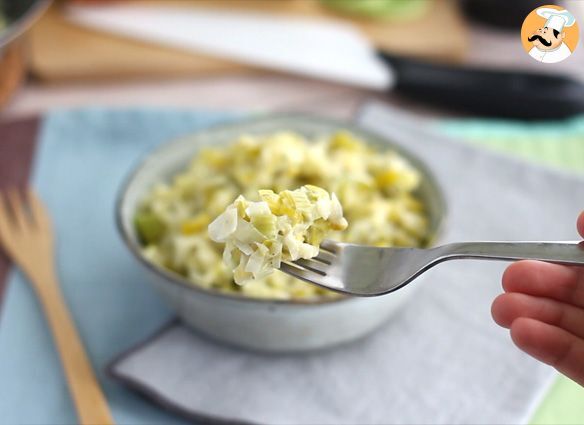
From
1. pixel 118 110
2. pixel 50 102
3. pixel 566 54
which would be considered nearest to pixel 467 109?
pixel 118 110

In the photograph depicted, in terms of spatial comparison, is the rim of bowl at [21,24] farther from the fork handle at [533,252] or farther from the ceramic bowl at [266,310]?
the fork handle at [533,252]

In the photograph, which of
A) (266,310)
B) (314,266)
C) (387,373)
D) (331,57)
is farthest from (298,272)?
(331,57)

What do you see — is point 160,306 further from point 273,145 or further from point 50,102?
point 50,102

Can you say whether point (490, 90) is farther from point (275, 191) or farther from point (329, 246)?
point (329, 246)

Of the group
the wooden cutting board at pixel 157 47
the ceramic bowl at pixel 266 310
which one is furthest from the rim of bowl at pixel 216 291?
the wooden cutting board at pixel 157 47

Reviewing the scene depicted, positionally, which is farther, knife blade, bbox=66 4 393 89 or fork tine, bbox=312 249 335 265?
knife blade, bbox=66 4 393 89

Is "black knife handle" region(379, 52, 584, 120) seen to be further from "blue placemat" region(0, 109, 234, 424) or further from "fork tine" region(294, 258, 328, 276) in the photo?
"fork tine" region(294, 258, 328, 276)

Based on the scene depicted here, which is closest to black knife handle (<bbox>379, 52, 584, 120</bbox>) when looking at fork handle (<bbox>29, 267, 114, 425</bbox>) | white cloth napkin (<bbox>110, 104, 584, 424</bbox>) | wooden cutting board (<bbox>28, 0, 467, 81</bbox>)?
wooden cutting board (<bbox>28, 0, 467, 81</bbox>)

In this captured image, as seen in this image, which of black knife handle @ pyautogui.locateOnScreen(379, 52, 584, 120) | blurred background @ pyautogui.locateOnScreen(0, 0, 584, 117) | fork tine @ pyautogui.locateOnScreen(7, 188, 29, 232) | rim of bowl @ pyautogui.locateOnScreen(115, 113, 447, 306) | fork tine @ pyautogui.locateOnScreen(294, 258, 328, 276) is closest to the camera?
fork tine @ pyautogui.locateOnScreen(294, 258, 328, 276)
